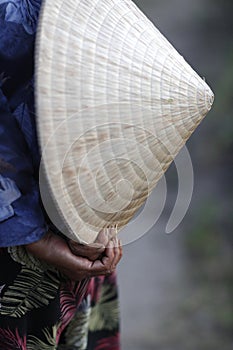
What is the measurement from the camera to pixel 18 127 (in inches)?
60.2

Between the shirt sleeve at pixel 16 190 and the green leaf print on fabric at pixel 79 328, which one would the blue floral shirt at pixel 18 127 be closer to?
the shirt sleeve at pixel 16 190

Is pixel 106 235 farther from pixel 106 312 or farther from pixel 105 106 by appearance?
pixel 106 312

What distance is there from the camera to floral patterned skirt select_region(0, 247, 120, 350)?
64.4 inches

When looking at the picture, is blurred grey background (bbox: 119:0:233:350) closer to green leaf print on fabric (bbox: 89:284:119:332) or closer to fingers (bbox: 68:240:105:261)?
green leaf print on fabric (bbox: 89:284:119:332)

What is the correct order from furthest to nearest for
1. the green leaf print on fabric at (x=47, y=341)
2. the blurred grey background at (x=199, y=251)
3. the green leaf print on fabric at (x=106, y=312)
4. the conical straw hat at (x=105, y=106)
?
the blurred grey background at (x=199, y=251) → the green leaf print on fabric at (x=106, y=312) → the green leaf print on fabric at (x=47, y=341) → the conical straw hat at (x=105, y=106)

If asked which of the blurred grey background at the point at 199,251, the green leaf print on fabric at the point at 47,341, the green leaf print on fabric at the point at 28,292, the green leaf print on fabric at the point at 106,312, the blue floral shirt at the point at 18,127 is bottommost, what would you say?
the blurred grey background at the point at 199,251

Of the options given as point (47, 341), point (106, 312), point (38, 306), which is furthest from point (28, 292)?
point (106, 312)

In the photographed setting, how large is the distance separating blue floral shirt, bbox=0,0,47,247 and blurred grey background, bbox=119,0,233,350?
168 cm

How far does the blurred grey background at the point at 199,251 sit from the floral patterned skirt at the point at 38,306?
4.01ft

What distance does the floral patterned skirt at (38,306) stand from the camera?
1637mm

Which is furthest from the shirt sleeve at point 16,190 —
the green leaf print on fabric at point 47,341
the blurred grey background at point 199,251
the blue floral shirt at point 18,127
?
the blurred grey background at point 199,251

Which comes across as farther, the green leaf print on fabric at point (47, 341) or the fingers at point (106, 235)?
the green leaf print on fabric at point (47, 341)

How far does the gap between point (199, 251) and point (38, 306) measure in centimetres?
204

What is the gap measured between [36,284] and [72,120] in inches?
14.0
